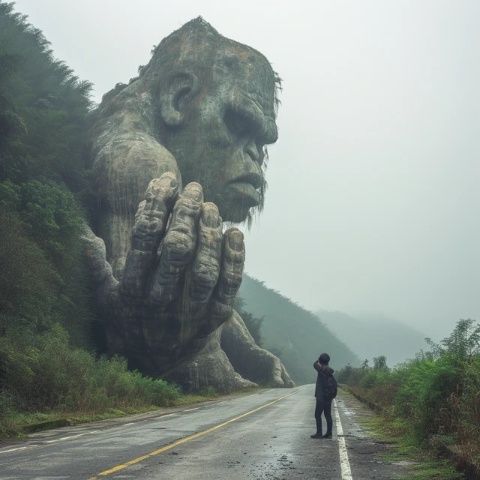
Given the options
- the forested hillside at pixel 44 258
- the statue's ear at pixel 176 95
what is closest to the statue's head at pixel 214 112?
the statue's ear at pixel 176 95

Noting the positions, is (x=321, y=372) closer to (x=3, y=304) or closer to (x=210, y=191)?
(x=3, y=304)

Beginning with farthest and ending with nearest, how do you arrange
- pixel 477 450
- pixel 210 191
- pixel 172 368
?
pixel 210 191 → pixel 172 368 → pixel 477 450

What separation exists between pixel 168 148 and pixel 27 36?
41.9 feet

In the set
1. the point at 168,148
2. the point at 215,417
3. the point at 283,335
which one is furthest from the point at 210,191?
the point at 283,335

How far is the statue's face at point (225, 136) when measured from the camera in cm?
4069

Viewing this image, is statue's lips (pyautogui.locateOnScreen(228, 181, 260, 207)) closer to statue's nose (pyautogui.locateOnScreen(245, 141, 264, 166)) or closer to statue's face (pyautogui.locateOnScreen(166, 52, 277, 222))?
statue's face (pyautogui.locateOnScreen(166, 52, 277, 222))

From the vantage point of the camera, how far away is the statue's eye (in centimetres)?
4148

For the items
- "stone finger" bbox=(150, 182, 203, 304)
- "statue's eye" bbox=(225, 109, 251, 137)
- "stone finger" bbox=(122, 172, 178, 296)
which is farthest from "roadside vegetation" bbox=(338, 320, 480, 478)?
"statue's eye" bbox=(225, 109, 251, 137)

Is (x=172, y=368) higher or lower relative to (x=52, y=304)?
lower

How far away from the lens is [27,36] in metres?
42.5

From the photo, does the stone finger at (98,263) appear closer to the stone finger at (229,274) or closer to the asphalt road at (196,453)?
the stone finger at (229,274)

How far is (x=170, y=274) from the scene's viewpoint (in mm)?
29562

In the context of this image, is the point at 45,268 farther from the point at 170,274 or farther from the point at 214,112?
the point at 214,112

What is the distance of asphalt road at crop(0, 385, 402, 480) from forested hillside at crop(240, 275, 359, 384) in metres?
115
